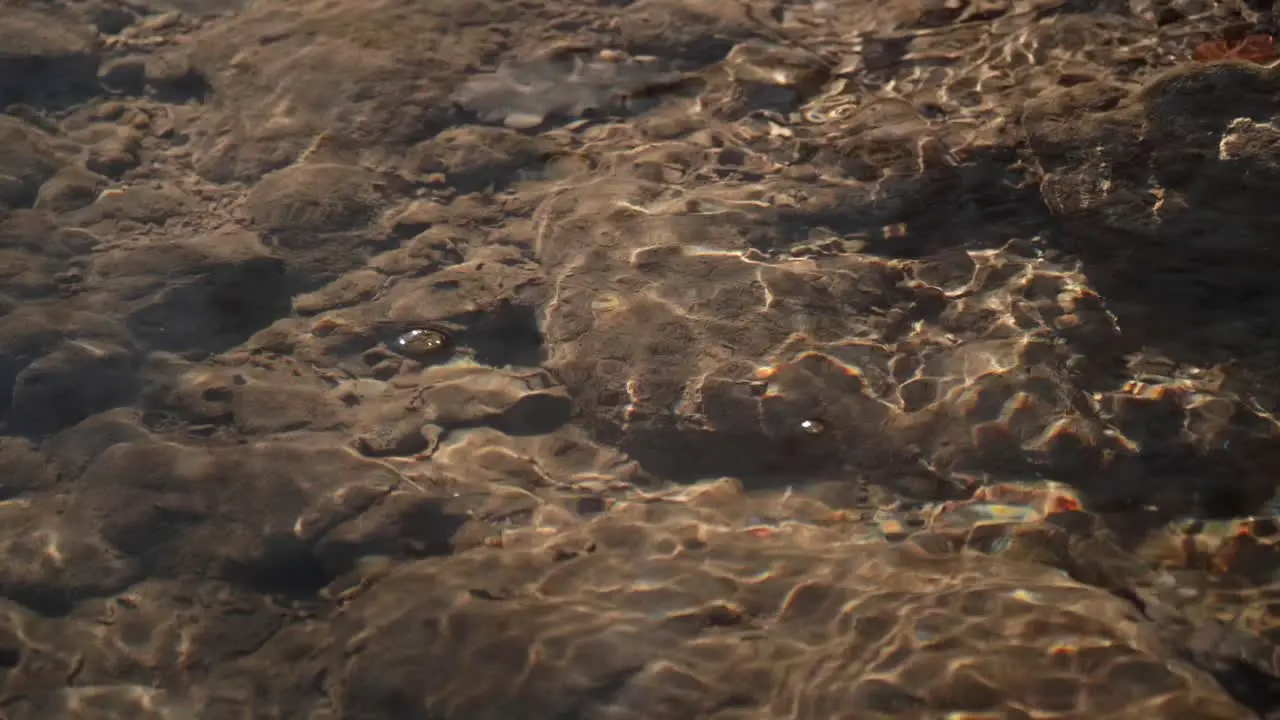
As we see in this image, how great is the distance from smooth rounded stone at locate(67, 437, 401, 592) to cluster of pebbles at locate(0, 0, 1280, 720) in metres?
0.02

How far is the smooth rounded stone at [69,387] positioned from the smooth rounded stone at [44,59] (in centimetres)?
212

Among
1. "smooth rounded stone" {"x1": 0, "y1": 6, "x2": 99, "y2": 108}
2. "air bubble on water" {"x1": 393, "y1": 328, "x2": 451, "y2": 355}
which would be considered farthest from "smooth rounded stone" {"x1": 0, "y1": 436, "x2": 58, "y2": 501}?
"smooth rounded stone" {"x1": 0, "y1": 6, "x2": 99, "y2": 108}

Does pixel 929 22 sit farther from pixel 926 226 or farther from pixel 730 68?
pixel 926 226

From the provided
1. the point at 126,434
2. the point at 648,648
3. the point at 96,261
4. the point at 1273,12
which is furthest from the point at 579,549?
the point at 1273,12

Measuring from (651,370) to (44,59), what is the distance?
4.21m

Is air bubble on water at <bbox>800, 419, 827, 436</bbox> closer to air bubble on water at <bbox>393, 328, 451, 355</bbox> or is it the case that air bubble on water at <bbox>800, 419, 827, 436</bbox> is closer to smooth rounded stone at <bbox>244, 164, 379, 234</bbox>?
air bubble on water at <bbox>393, 328, 451, 355</bbox>

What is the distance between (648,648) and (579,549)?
0.56 meters

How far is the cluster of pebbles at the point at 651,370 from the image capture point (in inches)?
131

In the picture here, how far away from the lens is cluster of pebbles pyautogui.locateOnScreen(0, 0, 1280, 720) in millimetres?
3322

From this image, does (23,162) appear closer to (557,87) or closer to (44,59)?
(44,59)

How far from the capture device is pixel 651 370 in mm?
4246

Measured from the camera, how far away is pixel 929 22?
5914 mm

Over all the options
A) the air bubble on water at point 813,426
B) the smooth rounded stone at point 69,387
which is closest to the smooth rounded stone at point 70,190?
the smooth rounded stone at point 69,387

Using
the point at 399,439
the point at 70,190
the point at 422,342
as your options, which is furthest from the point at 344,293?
the point at 70,190
